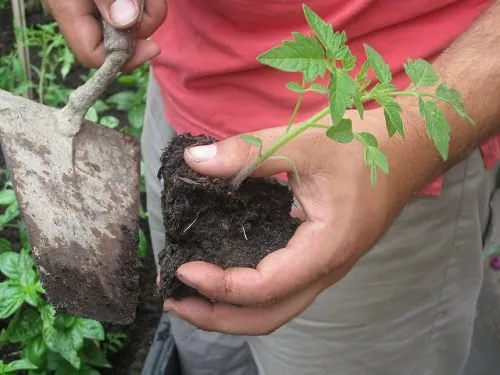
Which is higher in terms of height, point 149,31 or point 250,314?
point 149,31

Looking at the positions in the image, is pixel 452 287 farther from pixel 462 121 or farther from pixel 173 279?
pixel 173 279

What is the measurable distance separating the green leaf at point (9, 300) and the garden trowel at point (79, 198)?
599 millimetres

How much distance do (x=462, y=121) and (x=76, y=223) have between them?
0.70 metres

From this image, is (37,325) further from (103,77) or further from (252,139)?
(252,139)

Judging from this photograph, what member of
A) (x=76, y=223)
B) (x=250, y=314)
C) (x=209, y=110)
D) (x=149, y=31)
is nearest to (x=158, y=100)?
(x=209, y=110)

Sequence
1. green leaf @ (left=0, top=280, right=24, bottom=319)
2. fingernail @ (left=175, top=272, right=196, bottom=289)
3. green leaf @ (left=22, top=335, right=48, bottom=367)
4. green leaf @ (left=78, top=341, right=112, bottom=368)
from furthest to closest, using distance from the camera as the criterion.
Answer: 1. green leaf @ (left=78, top=341, right=112, bottom=368)
2. green leaf @ (left=22, top=335, right=48, bottom=367)
3. green leaf @ (left=0, top=280, right=24, bottom=319)
4. fingernail @ (left=175, top=272, right=196, bottom=289)

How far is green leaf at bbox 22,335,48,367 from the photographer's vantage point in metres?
1.75

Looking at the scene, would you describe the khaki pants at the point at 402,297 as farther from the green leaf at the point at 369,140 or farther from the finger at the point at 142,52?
the green leaf at the point at 369,140

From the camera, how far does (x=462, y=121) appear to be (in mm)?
1148

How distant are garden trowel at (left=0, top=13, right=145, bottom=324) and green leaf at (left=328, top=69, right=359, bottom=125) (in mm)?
461

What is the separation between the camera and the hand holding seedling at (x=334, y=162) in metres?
0.87

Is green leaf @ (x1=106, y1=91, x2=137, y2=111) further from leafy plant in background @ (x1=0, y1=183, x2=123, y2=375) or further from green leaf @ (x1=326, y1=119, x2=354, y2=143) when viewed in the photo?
green leaf @ (x1=326, y1=119, x2=354, y2=143)

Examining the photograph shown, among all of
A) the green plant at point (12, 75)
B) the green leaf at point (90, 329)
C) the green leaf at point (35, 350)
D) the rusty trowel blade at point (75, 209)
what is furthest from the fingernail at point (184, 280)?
the green plant at point (12, 75)

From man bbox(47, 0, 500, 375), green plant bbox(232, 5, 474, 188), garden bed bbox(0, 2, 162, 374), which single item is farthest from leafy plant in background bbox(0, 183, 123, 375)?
green plant bbox(232, 5, 474, 188)
